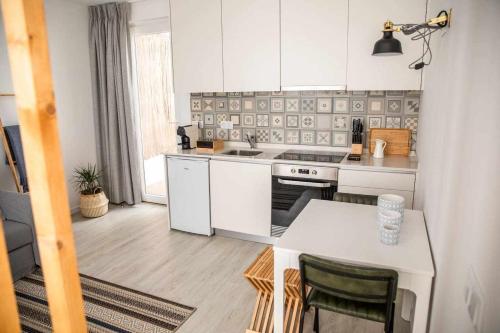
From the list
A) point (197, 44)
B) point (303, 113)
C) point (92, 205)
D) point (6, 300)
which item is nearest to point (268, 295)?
point (6, 300)

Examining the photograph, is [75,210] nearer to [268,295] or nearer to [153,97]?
[153,97]

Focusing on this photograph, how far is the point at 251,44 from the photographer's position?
344cm

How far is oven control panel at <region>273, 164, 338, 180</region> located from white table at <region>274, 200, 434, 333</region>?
0.91 m

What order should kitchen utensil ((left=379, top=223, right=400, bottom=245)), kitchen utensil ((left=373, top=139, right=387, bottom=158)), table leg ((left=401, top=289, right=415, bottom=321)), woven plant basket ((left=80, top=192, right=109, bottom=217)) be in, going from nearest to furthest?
kitchen utensil ((left=379, top=223, right=400, bottom=245)) → table leg ((left=401, top=289, right=415, bottom=321)) → kitchen utensil ((left=373, top=139, right=387, bottom=158)) → woven plant basket ((left=80, top=192, right=109, bottom=217))

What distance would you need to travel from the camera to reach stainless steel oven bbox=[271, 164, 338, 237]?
317 centimetres

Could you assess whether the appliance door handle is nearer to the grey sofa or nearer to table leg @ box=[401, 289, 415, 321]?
table leg @ box=[401, 289, 415, 321]

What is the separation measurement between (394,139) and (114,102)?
3.47m

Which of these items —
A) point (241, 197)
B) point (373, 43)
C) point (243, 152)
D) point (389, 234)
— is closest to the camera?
point (389, 234)

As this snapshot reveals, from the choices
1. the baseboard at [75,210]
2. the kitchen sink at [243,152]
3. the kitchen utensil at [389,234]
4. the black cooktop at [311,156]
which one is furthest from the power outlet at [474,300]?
the baseboard at [75,210]

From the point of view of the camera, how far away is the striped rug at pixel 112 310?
2.40 m

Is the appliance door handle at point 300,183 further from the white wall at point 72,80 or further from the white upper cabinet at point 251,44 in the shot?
the white wall at point 72,80

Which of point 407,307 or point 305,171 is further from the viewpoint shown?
point 305,171

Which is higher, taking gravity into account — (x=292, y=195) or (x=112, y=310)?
(x=292, y=195)

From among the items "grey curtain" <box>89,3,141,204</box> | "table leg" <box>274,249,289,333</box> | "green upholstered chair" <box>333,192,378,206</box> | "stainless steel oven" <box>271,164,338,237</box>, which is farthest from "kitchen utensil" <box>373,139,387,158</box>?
"grey curtain" <box>89,3,141,204</box>
